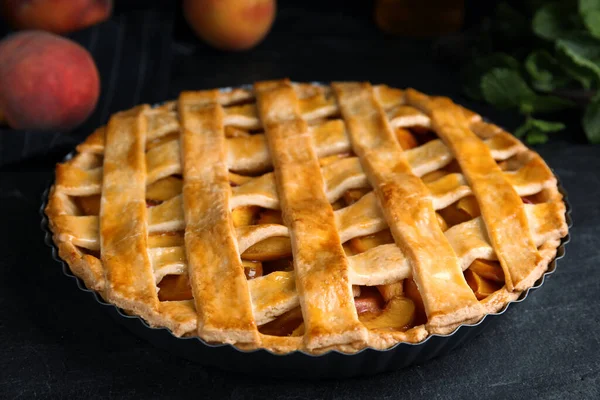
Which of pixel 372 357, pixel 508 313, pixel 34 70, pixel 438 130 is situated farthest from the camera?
pixel 34 70

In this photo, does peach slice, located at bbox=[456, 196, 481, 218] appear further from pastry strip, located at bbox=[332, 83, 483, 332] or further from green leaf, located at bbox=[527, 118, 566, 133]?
green leaf, located at bbox=[527, 118, 566, 133]

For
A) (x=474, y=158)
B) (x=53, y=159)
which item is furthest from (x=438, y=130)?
(x=53, y=159)

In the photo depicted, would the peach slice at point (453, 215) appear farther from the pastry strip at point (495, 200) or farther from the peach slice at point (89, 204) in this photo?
the peach slice at point (89, 204)

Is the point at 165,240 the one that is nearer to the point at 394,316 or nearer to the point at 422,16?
the point at 394,316

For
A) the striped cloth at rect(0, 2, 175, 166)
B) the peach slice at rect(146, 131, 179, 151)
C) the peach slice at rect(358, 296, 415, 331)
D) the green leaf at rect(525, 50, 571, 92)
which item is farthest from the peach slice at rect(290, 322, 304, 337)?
the green leaf at rect(525, 50, 571, 92)

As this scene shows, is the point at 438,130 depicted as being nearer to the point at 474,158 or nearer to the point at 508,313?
the point at 474,158
